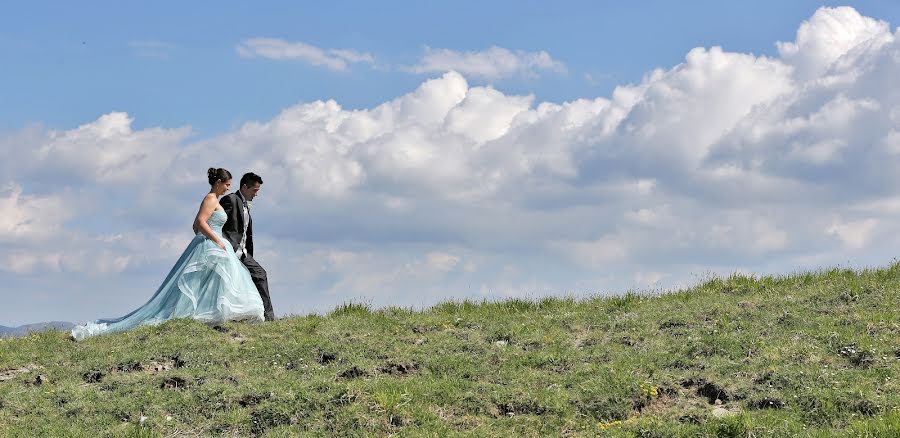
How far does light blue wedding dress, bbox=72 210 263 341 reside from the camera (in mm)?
17156

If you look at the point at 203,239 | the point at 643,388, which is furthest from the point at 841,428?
the point at 203,239

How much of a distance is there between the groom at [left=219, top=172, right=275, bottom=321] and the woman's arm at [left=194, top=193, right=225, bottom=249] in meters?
0.37

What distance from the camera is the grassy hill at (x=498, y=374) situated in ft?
36.6

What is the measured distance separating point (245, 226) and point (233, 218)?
0.34m

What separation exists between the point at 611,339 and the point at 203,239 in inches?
315

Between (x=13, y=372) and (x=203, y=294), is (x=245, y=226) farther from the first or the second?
(x=13, y=372)

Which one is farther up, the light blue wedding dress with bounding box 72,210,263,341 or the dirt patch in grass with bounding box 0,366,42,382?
the light blue wedding dress with bounding box 72,210,263,341

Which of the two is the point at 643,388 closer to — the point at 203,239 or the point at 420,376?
the point at 420,376

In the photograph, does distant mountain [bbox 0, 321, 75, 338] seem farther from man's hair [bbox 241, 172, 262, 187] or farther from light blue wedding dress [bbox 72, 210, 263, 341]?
man's hair [bbox 241, 172, 262, 187]

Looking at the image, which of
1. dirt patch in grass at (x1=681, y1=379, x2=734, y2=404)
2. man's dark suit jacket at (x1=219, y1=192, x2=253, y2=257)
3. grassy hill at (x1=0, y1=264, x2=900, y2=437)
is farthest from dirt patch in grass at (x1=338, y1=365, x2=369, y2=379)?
man's dark suit jacket at (x1=219, y1=192, x2=253, y2=257)

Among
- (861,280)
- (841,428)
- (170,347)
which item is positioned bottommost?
(841,428)

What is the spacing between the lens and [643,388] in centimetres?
1187

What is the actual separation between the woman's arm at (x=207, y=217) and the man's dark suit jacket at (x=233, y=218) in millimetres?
319

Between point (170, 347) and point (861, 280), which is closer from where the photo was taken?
point (170, 347)
